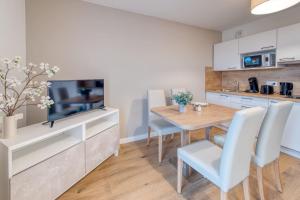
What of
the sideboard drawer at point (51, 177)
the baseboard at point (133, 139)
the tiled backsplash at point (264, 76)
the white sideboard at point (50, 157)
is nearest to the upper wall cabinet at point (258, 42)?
the tiled backsplash at point (264, 76)

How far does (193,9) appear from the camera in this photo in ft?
9.19

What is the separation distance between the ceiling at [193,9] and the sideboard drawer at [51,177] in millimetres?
2256

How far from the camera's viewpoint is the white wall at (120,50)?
227 centimetres

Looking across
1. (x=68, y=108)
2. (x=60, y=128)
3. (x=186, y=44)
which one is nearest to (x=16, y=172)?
(x=60, y=128)

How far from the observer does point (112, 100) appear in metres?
2.86

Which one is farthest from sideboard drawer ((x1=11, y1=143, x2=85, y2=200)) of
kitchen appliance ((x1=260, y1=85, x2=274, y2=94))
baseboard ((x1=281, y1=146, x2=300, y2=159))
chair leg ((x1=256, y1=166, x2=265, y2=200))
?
kitchen appliance ((x1=260, y1=85, x2=274, y2=94))

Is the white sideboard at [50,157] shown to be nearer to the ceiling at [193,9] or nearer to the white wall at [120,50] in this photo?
the white wall at [120,50]

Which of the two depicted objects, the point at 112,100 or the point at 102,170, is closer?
the point at 102,170

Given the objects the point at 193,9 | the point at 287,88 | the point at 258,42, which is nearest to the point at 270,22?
the point at 258,42

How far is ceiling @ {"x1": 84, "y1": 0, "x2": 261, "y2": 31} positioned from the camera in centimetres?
255

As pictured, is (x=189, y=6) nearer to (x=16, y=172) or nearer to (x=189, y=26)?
(x=189, y=26)

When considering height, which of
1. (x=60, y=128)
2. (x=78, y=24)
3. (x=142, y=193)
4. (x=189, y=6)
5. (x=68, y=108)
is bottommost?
(x=142, y=193)

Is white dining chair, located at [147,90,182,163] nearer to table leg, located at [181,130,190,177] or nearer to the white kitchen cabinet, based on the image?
table leg, located at [181,130,190,177]

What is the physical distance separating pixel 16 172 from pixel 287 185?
2.68 metres
